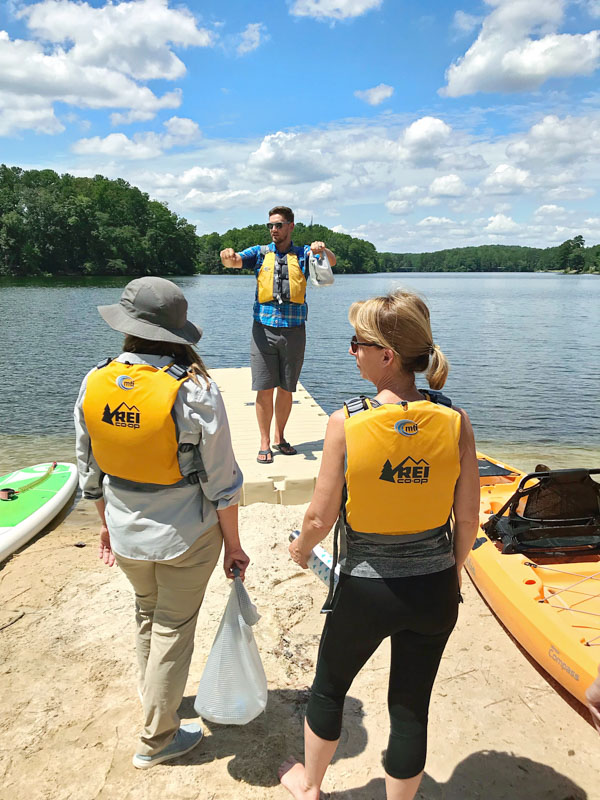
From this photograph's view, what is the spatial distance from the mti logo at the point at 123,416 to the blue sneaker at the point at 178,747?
5.11ft

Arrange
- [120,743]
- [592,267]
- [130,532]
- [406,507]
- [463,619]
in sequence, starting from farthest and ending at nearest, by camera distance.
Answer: [592,267] → [463,619] → [120,743] → [130,532] → [406,507]

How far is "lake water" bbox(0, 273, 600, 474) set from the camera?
10773mm

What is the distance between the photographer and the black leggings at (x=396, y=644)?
6.51 ft

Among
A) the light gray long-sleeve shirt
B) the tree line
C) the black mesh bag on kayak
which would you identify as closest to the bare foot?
the light gray long-sleeve shirt

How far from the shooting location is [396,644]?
209 cm

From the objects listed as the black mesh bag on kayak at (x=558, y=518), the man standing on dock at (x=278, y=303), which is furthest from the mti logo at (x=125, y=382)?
the man standing on dock at (x=278, y=303)

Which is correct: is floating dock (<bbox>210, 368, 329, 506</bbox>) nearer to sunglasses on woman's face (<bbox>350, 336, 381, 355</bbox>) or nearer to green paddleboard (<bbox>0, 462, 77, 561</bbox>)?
green paddleboard (<bbox>0, 462, 77, 561</bbox>)

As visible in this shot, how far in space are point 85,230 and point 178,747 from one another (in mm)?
81390

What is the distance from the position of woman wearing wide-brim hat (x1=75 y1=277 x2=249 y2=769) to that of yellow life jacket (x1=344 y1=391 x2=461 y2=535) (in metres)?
0.63

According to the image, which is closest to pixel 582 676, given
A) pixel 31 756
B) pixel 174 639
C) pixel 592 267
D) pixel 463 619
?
pixel 463 619

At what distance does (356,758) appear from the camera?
2744mm

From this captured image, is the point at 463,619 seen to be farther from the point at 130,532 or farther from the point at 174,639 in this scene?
the point at 130,532

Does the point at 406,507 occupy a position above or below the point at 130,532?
above

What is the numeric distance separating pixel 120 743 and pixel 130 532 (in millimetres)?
1219
